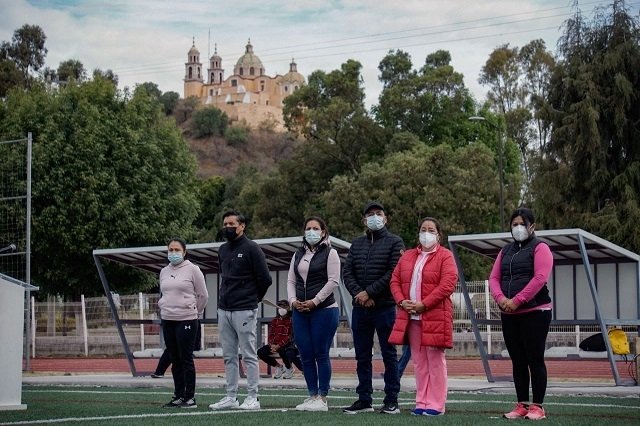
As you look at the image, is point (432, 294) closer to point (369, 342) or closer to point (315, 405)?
point (369, 342)

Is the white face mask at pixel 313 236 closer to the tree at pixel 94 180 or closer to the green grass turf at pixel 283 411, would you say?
the green grass turf at pixel 283 411

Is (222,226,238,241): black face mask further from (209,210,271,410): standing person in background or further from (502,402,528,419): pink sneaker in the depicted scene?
(502,402,528,419): pink sneaker

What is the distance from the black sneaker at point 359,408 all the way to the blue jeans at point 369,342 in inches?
1.6

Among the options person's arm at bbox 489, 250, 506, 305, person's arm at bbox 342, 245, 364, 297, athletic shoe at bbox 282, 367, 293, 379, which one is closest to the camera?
person's arm at bbox 489, 250, 506, 305

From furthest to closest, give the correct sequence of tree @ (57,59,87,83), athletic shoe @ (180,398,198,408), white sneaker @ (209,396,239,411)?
tree @ (57,59,87,83)
athletic shoe @ (180,398,198,408)
white sneaker @ (209,396,239,411)

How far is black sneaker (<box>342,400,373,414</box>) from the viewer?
11.5 m

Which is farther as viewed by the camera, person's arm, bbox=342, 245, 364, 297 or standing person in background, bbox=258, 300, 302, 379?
standing person in background, bbox=258, 300, 302, 379

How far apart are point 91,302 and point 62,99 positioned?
1500 centimetres

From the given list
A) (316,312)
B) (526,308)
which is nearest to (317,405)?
(316,312)

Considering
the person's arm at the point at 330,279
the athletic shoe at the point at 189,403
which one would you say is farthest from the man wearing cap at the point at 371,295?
the athletic shoe at the point at 189,403

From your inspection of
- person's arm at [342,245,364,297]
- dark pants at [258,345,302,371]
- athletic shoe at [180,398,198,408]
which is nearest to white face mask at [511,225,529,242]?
person's arm at [342,245,364,297]

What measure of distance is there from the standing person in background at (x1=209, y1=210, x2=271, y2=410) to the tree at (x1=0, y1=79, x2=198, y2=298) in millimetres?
30013

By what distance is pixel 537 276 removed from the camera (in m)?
10.7

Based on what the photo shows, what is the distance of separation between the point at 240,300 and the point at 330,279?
3.33 feet
